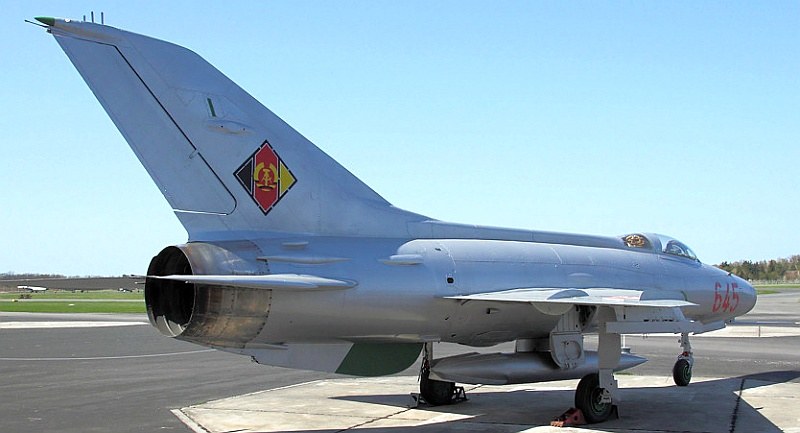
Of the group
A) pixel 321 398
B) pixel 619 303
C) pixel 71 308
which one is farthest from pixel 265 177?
pixel 71 308

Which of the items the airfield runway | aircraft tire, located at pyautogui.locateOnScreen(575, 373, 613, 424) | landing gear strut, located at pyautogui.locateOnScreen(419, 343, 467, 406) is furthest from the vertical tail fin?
aircraft tire, located at pyautogui.locateOnScreen(575, 373, 613, 424)

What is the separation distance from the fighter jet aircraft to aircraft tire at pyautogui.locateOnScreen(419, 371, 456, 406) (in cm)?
89

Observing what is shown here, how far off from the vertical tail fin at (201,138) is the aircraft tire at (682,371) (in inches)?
293

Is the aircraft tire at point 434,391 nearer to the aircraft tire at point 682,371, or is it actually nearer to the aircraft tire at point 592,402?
the aircraft tire at point 592,402

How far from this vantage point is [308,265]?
9414 millimetres

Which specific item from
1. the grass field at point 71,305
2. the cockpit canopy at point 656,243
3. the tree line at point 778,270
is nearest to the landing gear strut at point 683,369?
the cockpit canopy at point 656,243

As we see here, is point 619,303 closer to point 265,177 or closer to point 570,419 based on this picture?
point 570,419

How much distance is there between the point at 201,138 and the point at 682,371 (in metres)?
9.48

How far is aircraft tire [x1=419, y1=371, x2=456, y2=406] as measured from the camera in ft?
40.9

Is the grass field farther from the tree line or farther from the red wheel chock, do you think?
the tree line

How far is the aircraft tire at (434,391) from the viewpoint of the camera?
12469mm

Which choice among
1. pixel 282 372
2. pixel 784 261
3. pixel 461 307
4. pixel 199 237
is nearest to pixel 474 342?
pixel 461 307

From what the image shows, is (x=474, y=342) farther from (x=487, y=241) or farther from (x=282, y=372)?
(x=282, y=372)

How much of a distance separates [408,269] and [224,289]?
2397 millimetres
